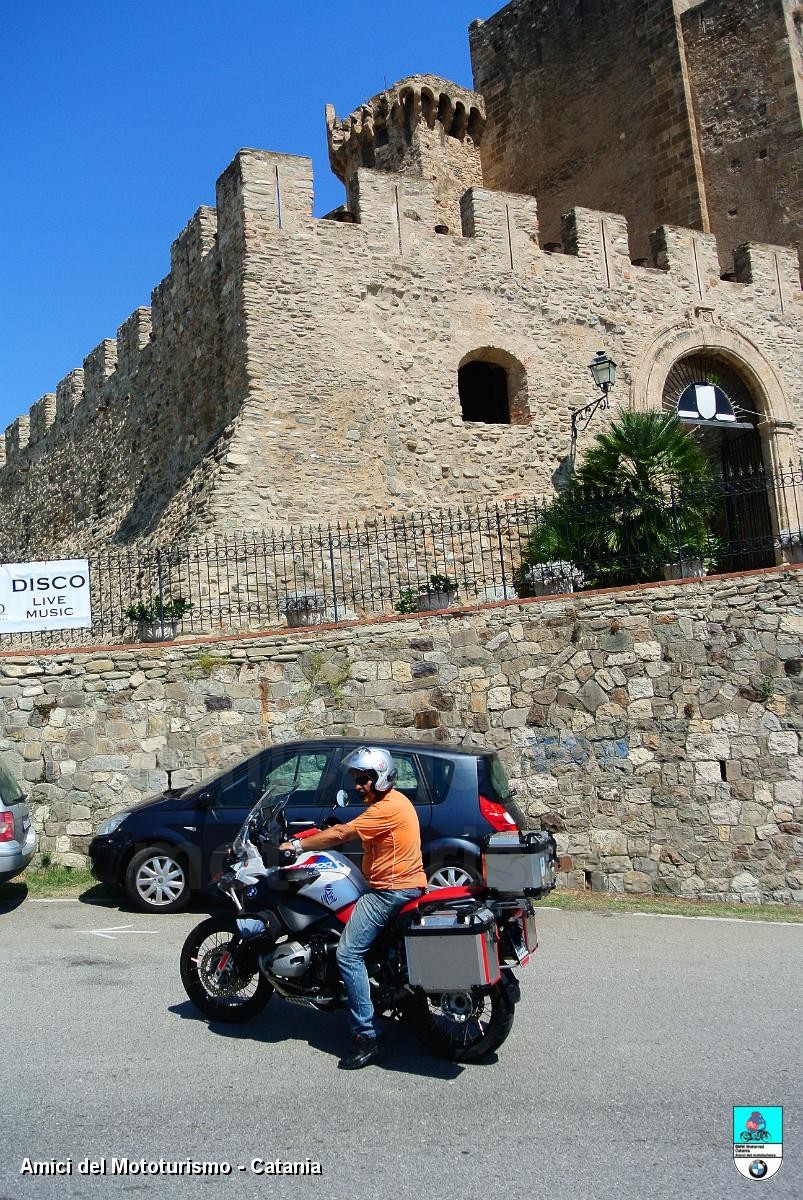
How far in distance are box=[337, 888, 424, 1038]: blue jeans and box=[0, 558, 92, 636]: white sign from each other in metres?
7.94

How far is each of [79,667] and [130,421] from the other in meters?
10.5

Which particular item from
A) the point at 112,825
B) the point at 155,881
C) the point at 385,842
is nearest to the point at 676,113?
the point at 112,825

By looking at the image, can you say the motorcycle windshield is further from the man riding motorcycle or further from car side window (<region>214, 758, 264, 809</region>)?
car side window (<region>214, 758, 264, 809</region>)

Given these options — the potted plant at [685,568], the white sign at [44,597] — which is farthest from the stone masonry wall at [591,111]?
the white sign at [44,597]

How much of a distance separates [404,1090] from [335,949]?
2.56ft

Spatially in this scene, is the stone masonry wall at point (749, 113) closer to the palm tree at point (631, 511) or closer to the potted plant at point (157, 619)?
the palm tree at point (631, 511)

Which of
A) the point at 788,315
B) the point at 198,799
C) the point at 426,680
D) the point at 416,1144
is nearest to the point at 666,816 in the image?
the point at 426,680

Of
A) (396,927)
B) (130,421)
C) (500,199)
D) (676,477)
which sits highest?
(500,199)

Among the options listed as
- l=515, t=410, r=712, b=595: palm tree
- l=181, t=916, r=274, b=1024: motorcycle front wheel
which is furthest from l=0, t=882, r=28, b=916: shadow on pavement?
l=515, t=410, r=712, b=595: palm tree

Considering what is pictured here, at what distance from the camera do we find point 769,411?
20000mm

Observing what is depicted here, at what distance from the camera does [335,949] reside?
527 cm

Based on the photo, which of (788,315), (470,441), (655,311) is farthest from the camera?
(788,315)

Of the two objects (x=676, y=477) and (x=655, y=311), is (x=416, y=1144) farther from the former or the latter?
(x=655, y=311)

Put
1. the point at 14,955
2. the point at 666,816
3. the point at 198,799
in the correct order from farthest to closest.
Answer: the point at 666,816, the point at 198,799, the point at 14,955
